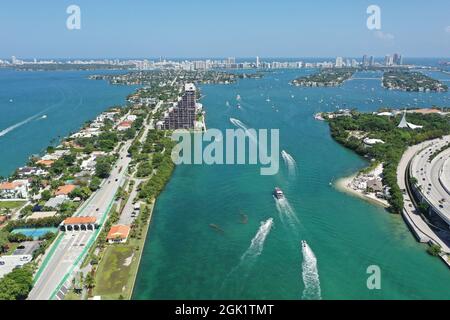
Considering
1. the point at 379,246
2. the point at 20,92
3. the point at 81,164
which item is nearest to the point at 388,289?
the point at 379,246

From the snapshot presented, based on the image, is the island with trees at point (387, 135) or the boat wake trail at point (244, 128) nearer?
the island with trees at point (387, 135)

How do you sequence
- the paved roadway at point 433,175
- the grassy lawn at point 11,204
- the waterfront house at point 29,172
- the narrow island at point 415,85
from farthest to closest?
the narrow island at point 415,85 < the waterfront house at point 29,172 < the grassy lawn at point 11,204 < the paved roadway at point 433,175

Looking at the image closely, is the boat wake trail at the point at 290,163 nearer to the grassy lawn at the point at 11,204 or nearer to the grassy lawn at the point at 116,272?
the grassy lawn at the point at 116,272

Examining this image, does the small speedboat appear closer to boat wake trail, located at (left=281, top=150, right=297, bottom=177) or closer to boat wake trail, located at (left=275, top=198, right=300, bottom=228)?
boat wake trail, located at (left=275, top=198, right=300, bottom=228)

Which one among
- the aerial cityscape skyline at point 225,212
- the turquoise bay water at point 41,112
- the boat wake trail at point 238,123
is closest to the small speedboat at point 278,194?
the aerial cityscape skyline at point 225,212

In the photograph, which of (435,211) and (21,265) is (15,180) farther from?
(435,211)

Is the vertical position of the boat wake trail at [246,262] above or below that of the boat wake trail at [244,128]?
→ below
